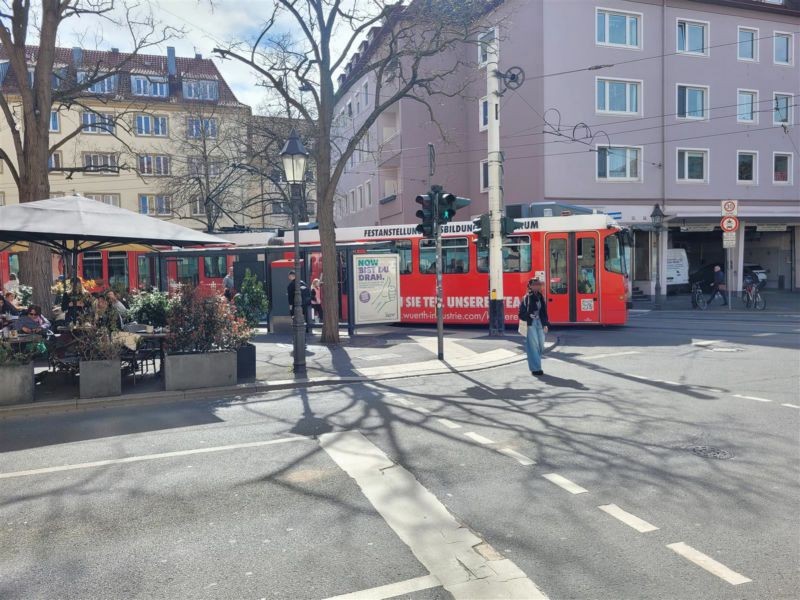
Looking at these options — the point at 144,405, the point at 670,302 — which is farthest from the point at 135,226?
the point at 670,302

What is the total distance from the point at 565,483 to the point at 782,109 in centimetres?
3538

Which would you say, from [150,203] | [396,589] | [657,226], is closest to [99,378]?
[396,589]

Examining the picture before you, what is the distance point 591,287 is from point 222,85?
42506 mm

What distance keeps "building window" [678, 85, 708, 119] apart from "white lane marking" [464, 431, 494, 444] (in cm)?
2904

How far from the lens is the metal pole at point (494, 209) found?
16.3 metres

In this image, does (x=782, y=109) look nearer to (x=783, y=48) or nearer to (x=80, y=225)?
(x=783, y=48)

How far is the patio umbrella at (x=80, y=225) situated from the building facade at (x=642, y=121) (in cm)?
1845

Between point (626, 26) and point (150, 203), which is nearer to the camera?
point (626, 26)

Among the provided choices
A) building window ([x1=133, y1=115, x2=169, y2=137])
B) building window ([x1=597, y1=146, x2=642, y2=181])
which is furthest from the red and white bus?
building window ([x1=133, y1=115, x2=169, y2=137])

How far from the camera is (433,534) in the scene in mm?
4566

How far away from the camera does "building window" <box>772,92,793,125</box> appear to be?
3312cm

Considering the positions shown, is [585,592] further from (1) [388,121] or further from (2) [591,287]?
(1) [388,121]

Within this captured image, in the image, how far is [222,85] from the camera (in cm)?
5147

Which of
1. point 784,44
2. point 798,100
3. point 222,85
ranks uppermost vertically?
point 222,85
